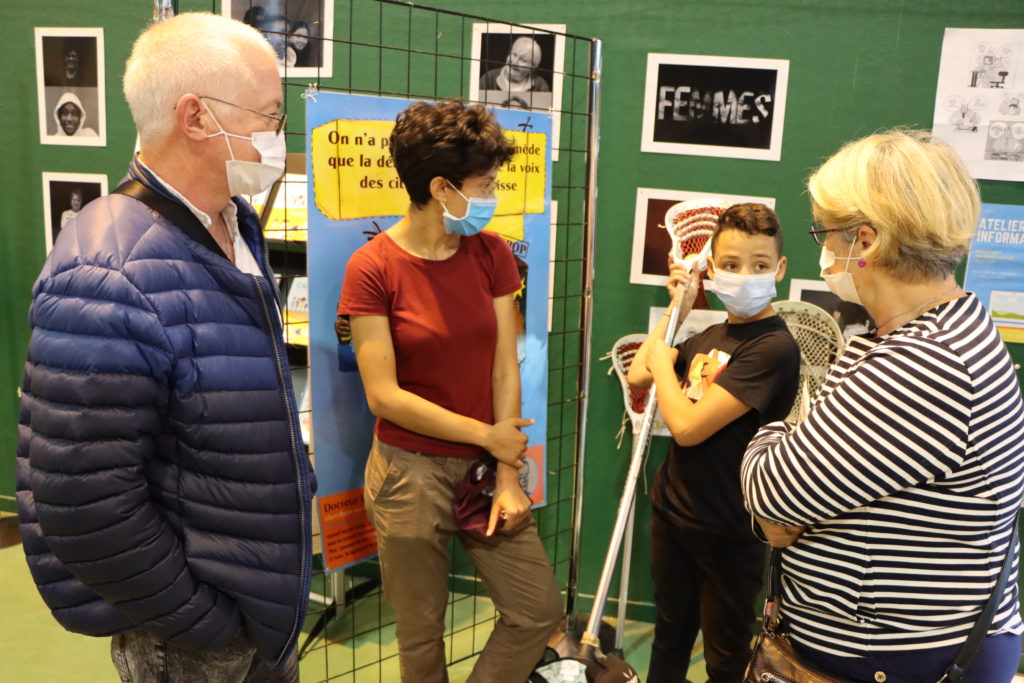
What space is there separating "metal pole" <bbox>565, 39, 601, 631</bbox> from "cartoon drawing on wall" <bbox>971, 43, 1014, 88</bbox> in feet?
4.09

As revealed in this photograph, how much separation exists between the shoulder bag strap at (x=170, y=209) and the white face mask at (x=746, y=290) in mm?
1318

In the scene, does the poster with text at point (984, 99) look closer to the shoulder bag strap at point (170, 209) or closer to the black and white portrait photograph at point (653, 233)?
the black and white portrait photograph at point (653, 233)

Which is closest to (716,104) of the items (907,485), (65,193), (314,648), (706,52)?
(706,52)

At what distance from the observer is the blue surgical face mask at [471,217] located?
2.00 metres

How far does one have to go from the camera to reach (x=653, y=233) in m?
3.03

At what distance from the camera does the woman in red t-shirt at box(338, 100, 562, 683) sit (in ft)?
6.47

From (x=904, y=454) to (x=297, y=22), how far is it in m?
2.67

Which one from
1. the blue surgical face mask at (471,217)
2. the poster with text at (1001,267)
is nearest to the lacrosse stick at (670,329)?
the blue surgical face mask at (471,217)

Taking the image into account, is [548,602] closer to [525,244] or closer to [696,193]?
[525,244]

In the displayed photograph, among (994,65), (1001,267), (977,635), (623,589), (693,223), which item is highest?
(994,65)

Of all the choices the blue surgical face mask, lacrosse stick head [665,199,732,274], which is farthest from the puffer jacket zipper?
lacrosse stick head [665,199,732,274]

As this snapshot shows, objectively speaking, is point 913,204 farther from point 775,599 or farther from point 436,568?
point 436,568

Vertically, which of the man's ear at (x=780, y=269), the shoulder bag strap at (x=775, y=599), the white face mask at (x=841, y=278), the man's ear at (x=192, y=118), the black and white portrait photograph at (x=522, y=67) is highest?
the black and white portrait photograph at (x=522, y=67)

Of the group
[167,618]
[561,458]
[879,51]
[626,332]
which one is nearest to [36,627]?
[561,458]
